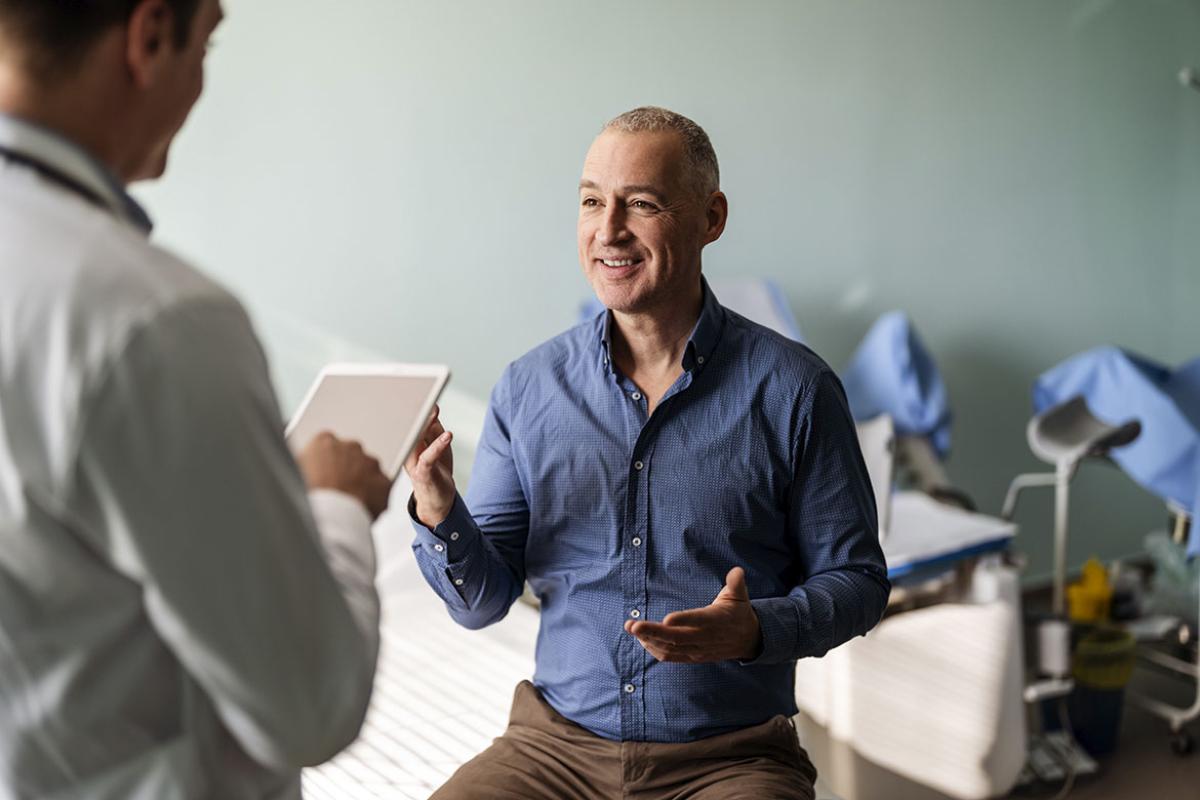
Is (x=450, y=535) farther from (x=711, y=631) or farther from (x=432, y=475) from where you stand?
(x=711, y=631)

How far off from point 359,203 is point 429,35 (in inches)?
17.4

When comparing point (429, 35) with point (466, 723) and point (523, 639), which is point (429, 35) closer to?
point (523, 639)

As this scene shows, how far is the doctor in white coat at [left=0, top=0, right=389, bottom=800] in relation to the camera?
777 mm

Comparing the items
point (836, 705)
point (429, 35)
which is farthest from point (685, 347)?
point (429, 35)

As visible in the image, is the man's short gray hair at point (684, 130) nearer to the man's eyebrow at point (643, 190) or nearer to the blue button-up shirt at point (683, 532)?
the man's eyebrow at point (643, 190)

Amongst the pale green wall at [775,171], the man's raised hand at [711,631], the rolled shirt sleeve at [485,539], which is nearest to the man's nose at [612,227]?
the rolled shirt sleeve at [485,539]

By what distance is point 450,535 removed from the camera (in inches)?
63.0

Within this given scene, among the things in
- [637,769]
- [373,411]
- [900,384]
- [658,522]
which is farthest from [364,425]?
[900,384]

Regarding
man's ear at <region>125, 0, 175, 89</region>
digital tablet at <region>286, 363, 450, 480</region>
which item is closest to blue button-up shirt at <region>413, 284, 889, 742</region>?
digital tablet at <region>286, 363, 450, 480</region>

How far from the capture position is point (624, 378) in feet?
5.68

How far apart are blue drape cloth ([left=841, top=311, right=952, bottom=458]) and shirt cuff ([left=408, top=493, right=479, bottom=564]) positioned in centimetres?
191

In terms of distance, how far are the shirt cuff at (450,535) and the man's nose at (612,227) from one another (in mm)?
410

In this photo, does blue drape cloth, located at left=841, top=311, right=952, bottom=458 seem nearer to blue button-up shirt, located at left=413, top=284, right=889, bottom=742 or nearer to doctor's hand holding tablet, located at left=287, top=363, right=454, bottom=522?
blue button-up shirt, located at left=413, top=284, right=889, bottom=742

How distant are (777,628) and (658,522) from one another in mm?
233
